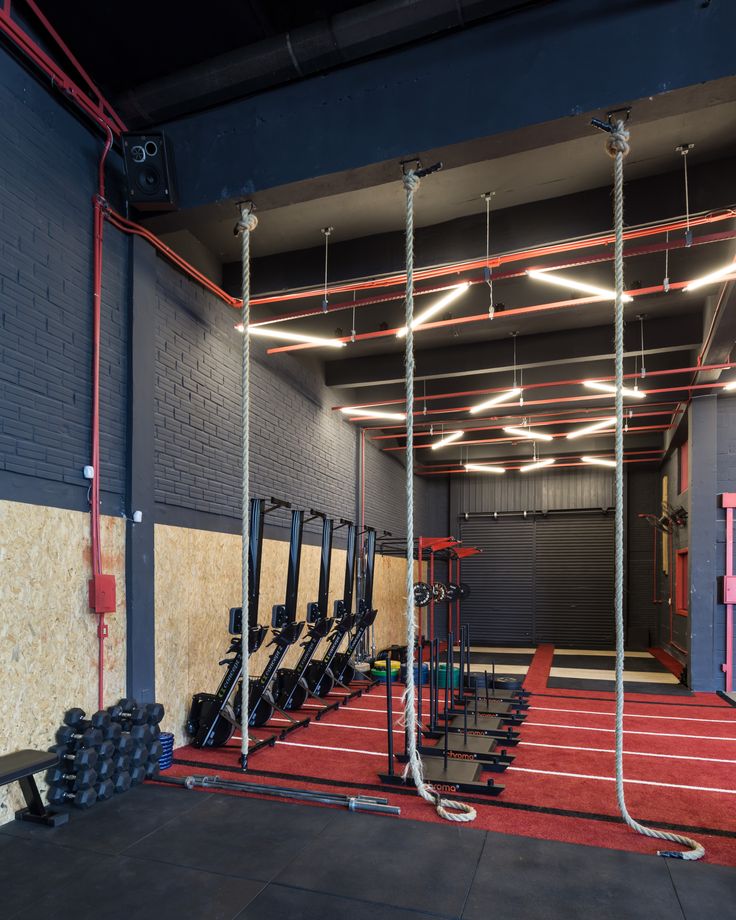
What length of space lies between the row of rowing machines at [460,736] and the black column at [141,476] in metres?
1.73

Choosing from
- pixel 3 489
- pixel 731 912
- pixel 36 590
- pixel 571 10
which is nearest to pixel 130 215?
pixel 3 489

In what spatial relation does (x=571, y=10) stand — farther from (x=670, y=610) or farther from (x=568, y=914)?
(x=670, y=610)

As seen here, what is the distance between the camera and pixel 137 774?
13.0 feet

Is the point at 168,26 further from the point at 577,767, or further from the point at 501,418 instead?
the point at 501,418

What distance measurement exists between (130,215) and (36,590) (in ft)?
8.77

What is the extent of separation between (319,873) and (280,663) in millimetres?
3415

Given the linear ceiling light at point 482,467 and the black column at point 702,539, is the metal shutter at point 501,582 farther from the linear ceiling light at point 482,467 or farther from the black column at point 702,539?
the black column at point 702,539

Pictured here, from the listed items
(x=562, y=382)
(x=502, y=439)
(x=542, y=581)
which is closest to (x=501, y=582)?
(x=542, y=581)

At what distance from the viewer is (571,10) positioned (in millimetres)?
3377

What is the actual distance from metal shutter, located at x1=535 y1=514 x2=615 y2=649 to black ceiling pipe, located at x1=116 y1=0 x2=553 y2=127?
1169 cm

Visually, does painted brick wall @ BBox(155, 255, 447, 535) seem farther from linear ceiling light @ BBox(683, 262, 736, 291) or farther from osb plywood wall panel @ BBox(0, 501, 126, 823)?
linear ceiling light @ BBox(683, 262, 736, 291)

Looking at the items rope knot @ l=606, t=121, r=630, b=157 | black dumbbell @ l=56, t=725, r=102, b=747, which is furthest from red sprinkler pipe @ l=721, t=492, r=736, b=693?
black dumbbell @ l=56, t=725, r=102, b=747

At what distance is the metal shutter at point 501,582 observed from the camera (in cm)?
1407

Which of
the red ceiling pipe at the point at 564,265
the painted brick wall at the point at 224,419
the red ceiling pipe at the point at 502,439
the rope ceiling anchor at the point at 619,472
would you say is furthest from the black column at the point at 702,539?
the rope ceiling anchor at the point at 619,472
